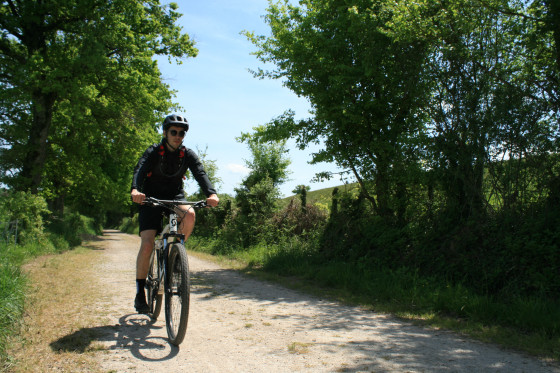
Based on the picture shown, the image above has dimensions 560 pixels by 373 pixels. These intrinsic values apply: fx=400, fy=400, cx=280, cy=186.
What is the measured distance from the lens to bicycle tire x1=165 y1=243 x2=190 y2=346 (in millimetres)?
3955

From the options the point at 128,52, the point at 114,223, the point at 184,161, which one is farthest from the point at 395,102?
the point at 114,223

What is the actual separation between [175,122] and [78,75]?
1328 centimetres

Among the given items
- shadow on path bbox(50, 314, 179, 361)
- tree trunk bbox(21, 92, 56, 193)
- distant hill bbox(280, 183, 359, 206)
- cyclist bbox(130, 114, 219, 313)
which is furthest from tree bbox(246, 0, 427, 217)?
tree trunk bbox(21, 92, 56, 193)

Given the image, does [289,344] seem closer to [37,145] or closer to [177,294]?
[177,294]

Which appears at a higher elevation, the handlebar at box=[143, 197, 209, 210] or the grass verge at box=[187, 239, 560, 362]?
the handlebar at box=[143, 197, 209, 210]

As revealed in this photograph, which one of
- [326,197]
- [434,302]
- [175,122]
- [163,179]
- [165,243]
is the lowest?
[434,302]

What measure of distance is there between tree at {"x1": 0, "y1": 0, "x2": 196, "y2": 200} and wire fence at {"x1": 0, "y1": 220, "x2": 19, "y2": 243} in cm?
467

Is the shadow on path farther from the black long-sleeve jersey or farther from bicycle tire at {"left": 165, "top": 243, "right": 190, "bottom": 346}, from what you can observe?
the black long-sleeve jersey

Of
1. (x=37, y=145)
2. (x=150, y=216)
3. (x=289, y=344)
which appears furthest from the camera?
(x=37, y=145)

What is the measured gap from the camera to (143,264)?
5039 mm

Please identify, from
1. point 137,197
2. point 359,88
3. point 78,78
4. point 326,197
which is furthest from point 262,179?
point 137,197

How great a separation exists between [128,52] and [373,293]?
14569 mm

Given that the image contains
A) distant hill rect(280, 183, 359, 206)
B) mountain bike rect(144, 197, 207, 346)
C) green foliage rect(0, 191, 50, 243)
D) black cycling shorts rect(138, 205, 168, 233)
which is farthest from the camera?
green foliage rect(0, 191, 50, 243)

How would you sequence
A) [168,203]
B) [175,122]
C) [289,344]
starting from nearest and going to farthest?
[289,344] < [168,203] < [175,122]
